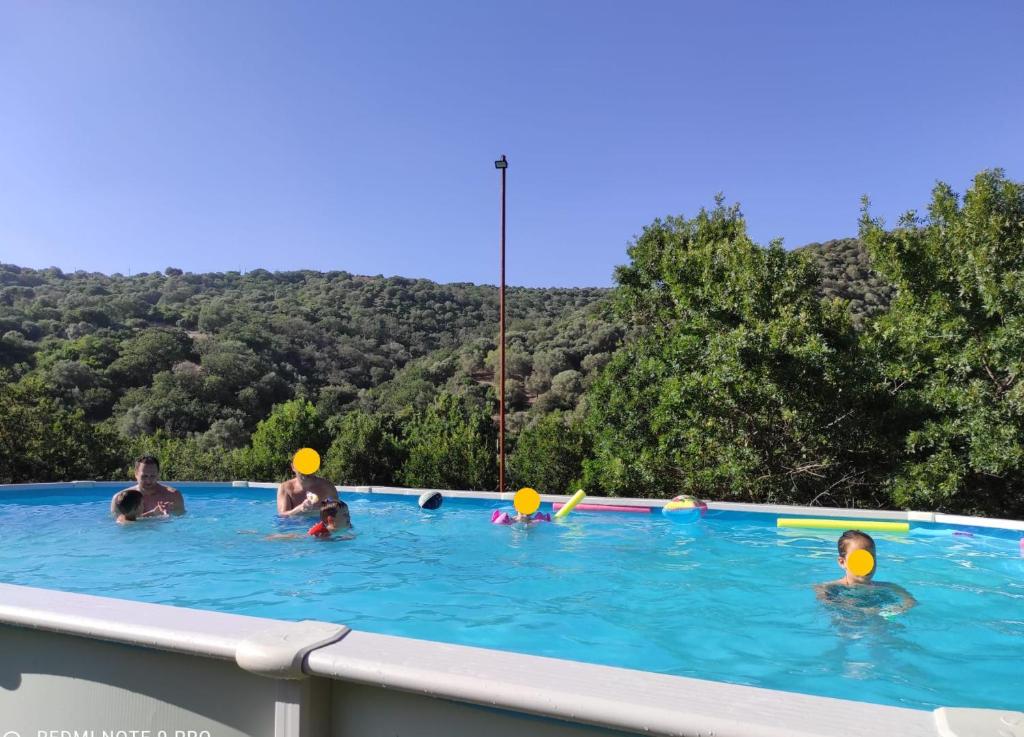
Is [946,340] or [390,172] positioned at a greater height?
[390,172]

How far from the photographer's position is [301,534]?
6.80 metres

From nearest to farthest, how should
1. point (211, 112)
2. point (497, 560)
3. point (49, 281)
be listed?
1. point (497, 560)
2. point (211, 112)
3. point (49, 281)

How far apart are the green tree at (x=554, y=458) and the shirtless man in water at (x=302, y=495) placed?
4046mm

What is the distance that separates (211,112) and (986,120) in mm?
14181

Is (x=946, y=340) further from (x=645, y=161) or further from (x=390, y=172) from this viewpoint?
(x=390, y=172)

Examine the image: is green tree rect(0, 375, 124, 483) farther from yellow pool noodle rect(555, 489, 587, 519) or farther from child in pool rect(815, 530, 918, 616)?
child in pool rect(815, 530, 918, 616)

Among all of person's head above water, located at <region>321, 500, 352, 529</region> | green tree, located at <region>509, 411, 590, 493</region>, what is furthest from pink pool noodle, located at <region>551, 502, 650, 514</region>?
person's head above water, located at <region>321, 500, 352, 529</region>

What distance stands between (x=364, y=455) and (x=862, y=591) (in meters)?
8.59

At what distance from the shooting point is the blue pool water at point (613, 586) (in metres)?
3.53

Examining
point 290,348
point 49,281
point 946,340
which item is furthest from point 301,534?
point 49,281

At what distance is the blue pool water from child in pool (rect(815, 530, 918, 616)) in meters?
0.10

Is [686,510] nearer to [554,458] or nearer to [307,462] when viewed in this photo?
[554,458]

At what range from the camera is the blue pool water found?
3.53m

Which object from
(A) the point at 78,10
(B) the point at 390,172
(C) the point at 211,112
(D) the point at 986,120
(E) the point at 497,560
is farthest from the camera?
(B) the point at 390,172
